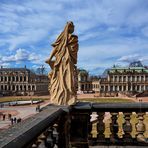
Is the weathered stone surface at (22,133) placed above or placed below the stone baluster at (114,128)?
above

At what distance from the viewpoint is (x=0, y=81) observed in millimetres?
137125

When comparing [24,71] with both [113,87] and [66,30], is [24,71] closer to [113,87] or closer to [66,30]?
[113,87]

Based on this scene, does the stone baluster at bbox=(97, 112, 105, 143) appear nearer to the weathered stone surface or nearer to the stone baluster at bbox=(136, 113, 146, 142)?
the stone baluster at bbox=(136, 113, 146, 142)

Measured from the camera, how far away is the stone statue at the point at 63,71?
20.7 ft

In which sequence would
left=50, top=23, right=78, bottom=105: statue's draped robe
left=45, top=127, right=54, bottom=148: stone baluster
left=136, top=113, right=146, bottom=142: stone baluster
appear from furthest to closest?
left=136, top=113, right=146, bottom=142: stone baluster < left=50, top=23, right=78, bottom=105: statue's draped robe < left=45, top=127, right=54, bottom=148: stone baluster

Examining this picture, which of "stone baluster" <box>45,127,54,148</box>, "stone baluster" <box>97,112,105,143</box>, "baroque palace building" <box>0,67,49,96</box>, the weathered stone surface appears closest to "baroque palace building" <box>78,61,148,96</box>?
"baroque palace building" <box>0,67,49,96</box>

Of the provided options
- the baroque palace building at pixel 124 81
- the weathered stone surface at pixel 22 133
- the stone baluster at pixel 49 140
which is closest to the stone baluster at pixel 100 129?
the stone baluster at pixel 49 140

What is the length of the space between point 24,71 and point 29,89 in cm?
982

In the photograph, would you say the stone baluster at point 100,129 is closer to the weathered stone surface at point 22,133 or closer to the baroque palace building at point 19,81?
the weathered stone surface at point 22,133

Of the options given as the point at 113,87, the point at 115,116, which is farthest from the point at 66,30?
the point at 113,87

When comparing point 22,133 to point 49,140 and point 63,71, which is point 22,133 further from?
point 63,71

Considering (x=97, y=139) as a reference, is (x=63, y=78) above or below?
above

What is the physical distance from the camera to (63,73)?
21.0ft

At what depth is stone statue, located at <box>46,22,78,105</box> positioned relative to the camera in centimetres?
630
